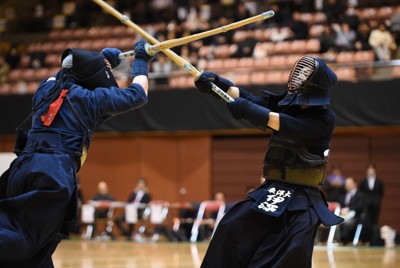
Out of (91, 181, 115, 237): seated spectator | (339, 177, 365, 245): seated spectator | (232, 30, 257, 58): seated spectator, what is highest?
(232, 30, 257, 58): seated spectator

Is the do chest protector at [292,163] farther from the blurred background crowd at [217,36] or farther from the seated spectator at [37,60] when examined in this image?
the seated spectator at [37,60]

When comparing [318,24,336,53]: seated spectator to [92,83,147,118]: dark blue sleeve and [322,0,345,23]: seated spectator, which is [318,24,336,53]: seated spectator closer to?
[322,0,345,23]: seated spectator

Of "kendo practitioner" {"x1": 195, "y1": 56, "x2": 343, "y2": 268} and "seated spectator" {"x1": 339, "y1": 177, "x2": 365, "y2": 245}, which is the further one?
"seated spectator" {"x1": 339, "y1": 177, "x2": 365, "y2": 245}

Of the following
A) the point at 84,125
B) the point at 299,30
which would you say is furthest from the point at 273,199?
the point at 299,30

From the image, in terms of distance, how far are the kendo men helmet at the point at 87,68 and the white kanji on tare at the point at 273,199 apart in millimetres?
1624

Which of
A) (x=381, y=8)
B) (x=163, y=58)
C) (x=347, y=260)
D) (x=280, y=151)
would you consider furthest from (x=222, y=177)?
(x=280, y=151)

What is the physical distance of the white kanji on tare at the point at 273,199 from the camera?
20.4 ft

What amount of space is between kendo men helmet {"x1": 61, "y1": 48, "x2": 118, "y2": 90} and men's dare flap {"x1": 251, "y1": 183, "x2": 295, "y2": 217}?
160 cm

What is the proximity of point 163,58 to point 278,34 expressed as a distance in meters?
3.24

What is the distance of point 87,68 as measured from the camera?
6.36 m

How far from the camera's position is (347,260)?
13289 mm

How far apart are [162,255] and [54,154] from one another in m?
8.72

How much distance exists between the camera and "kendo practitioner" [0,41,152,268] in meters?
5.75

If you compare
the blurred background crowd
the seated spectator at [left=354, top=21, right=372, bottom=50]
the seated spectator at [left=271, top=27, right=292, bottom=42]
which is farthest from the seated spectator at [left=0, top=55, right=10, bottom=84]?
the seated spectator at [left=354, top=21, right=372, bottom=50]
